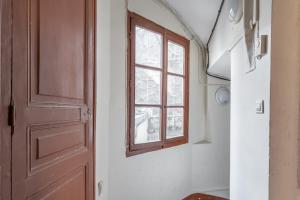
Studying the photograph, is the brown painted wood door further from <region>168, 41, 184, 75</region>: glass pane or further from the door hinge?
<region>168, 41, 184, 75</region>: glass pane

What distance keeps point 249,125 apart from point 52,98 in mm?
1442

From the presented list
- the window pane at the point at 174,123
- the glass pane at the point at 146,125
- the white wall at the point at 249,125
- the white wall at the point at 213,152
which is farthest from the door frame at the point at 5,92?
the white wall at the point at 213,152

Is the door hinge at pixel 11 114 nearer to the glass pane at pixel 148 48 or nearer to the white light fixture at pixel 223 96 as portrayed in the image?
the glass pane at pixel 148 48

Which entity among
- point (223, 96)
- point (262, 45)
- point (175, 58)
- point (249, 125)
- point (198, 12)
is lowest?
point (249, 125)

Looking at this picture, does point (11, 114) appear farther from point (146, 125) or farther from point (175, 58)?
point (175, 58)

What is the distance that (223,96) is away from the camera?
15.3 feet

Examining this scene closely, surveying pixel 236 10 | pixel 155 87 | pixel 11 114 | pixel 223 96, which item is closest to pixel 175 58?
pixel 155 87

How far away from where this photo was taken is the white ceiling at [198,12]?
3150 millimetres

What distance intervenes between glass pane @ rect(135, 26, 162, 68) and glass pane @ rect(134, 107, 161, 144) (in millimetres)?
590

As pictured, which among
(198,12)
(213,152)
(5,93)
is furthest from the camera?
(213,152)

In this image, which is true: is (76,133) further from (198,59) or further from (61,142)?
(198,59)

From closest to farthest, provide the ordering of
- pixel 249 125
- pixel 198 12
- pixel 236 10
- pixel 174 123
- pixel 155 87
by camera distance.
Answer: pixel 249 125, pixel 236 10, pixel 198 12, pixel 155 87, pixel 174 123

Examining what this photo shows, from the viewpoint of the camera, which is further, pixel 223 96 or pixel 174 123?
pixel 223 96

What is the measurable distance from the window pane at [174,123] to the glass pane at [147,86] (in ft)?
1.41
